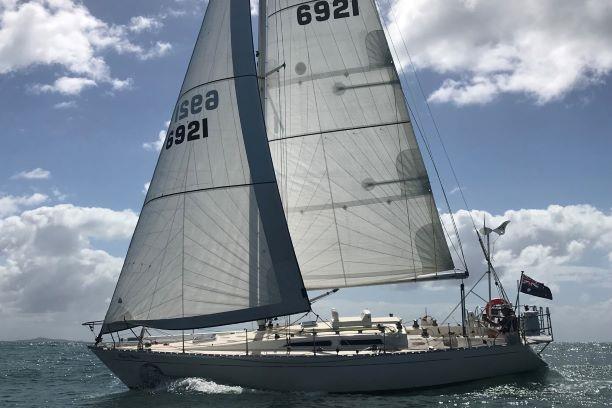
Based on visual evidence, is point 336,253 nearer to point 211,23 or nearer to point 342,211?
point 342,211

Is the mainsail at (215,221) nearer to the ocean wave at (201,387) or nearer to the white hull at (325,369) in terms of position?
the white hull at (325,369)

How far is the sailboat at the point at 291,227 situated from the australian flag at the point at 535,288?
868mm

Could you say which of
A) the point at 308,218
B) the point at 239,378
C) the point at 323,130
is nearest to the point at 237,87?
the point at 323,130

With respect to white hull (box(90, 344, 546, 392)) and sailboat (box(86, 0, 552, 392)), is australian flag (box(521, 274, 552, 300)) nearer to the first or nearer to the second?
sailboat (box(86, 0, 552, 392))

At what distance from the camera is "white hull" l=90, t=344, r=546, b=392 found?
19.4m

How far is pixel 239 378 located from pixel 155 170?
820cm

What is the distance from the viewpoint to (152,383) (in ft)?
67.8

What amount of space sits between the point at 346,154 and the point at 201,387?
10256 millimetres

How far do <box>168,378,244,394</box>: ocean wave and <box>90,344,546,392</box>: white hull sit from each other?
0.54 feet

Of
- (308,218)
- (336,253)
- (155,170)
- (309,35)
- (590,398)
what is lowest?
(590,398)

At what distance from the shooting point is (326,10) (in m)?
24.5

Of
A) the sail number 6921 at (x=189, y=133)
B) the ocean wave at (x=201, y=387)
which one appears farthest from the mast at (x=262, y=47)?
the ocean wave at (x=201, y=387)

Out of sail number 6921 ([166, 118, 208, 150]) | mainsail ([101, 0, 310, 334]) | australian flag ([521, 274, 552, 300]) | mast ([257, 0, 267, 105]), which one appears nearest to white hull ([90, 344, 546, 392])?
mainsail ([101, 0, 310, 334])

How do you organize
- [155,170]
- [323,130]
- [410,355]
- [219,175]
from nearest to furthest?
[410,355]
[219,175]
[155,170]
[323,130]
